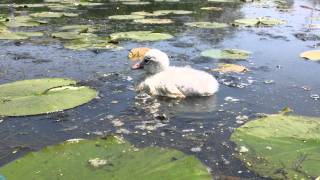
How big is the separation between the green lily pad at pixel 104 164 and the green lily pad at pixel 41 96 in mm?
1427

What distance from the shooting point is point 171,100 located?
610 cm

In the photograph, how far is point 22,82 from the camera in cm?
649

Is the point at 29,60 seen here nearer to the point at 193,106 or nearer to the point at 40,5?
the point at 193,106

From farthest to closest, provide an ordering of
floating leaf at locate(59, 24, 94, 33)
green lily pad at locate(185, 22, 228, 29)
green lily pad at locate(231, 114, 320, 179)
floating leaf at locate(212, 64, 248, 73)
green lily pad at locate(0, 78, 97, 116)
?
green lily pad at locate(185, 22, 228, 29)
floating leaf at locate(59, 24, 94, 33)
floating leaf at locate(212, 64, 248, 73)
green lily pad at locate(0, 78, 97, 116)
green lily pad at locate(231, 114, 320, 179)

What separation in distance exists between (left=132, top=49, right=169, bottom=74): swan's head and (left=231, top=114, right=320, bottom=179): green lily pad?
1977mm

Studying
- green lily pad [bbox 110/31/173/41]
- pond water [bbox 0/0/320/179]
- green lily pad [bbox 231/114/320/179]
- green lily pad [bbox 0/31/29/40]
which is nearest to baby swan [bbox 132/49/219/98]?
pond water [bbox 0/0/320/179]

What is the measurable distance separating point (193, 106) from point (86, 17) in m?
8.42

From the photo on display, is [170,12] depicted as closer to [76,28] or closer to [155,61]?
[76,28]

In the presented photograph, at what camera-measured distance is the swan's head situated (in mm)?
6492

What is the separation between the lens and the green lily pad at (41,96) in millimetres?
5488

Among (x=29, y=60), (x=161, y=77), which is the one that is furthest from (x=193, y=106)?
(x=29, y=60)

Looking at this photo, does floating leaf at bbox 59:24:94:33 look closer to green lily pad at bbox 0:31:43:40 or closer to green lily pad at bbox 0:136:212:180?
green lily pad at bbox 0:31:43:40

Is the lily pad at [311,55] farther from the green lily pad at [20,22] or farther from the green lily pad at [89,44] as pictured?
the green lily pad at [20,22]

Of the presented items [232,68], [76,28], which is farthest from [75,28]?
[232,68]
